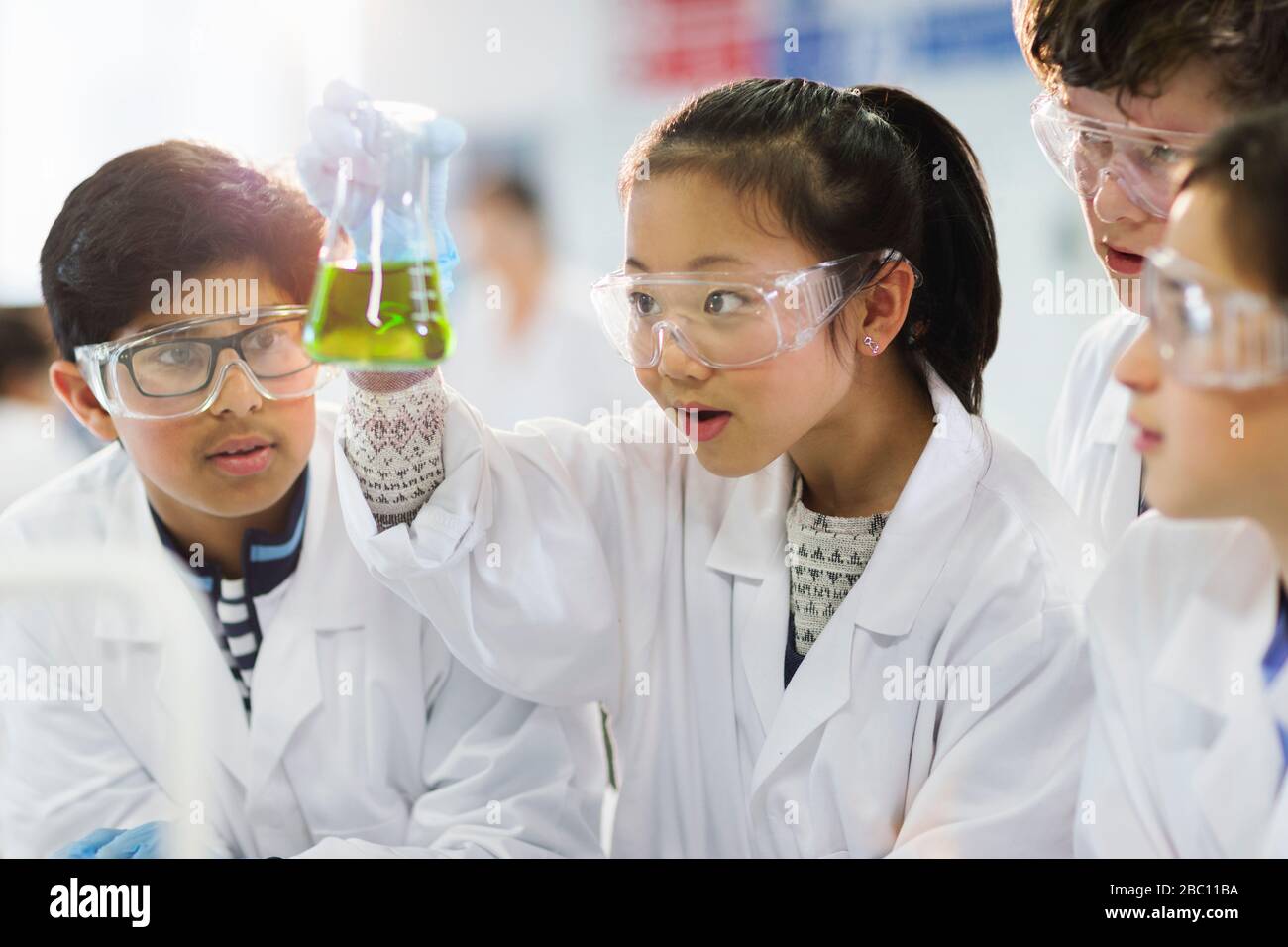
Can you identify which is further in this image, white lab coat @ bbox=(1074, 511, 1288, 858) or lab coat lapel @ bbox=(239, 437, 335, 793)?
lab coat lapel @ bbox=(239, 437, 335, 793)

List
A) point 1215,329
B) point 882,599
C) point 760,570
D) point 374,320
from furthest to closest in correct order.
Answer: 1. point 760,570
2. point 882,599
3. point 374,320
4. point 1215,329

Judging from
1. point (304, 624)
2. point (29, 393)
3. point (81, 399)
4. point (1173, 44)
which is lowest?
point (304, 624)

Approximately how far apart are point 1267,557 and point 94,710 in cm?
147

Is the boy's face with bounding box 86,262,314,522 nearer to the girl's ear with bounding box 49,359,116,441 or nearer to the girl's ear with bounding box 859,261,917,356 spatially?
the girl's ear with bounding box 49,359,116,441

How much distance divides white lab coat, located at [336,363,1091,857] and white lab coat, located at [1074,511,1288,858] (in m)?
0.10

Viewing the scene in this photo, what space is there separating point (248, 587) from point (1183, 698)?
1179mm

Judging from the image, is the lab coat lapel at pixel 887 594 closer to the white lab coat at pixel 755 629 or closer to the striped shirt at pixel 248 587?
the white lab coat at pixel 755 629

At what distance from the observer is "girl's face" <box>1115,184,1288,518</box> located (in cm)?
112

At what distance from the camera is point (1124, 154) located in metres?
1.46

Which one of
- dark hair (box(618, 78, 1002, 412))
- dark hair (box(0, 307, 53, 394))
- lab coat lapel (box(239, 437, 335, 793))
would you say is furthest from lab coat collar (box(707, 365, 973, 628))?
dark hair (box(0, 307, 53, 394))

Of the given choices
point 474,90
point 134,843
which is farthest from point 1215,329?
point 474,90

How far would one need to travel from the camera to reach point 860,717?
5.04 ft

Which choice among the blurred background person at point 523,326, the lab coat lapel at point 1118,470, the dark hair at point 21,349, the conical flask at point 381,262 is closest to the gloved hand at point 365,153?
the conical flask at point 381,262

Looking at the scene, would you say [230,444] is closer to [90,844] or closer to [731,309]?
[90,844]
